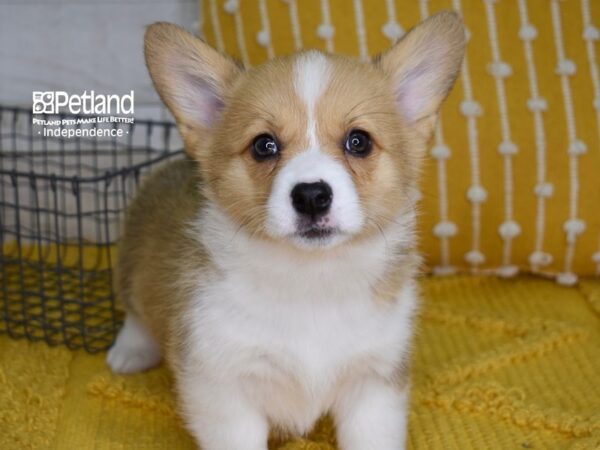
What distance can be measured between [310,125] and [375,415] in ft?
1.79

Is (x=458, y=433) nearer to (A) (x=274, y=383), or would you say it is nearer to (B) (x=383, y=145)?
(A) (x=274, y=383)

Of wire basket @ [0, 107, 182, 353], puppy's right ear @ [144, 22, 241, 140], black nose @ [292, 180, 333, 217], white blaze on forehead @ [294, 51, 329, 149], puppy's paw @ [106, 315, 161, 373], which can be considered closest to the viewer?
black nose @ [292, 180, 333, 217]

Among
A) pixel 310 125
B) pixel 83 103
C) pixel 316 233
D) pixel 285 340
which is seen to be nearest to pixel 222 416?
pixel 285 340

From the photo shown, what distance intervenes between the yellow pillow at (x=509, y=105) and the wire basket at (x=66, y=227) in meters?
0.57

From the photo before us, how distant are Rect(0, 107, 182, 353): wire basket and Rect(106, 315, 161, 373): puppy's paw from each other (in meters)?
0.09

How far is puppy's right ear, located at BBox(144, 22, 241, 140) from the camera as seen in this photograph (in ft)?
5.09

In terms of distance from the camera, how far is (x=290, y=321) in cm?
152

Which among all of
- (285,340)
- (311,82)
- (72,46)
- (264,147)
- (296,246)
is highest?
(72,46)

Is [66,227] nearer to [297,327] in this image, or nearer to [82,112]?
[82,112]

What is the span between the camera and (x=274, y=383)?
5.06ft

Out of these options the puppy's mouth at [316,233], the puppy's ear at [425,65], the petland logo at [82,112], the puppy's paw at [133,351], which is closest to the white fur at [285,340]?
the puppy's mouth at [316,233]

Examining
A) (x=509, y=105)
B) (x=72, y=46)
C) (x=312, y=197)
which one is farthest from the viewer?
(x=72, y=46)

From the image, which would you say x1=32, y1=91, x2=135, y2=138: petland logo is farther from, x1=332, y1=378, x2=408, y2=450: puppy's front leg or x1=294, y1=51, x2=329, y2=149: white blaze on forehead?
x1=332, y1=378, x2=408, y2=450: puppy's front leg

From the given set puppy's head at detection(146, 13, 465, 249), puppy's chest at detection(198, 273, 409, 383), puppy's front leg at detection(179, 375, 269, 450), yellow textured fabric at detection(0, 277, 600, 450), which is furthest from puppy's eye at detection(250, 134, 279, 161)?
yellow textured fabric at detection(0, 277, 600, 450)
